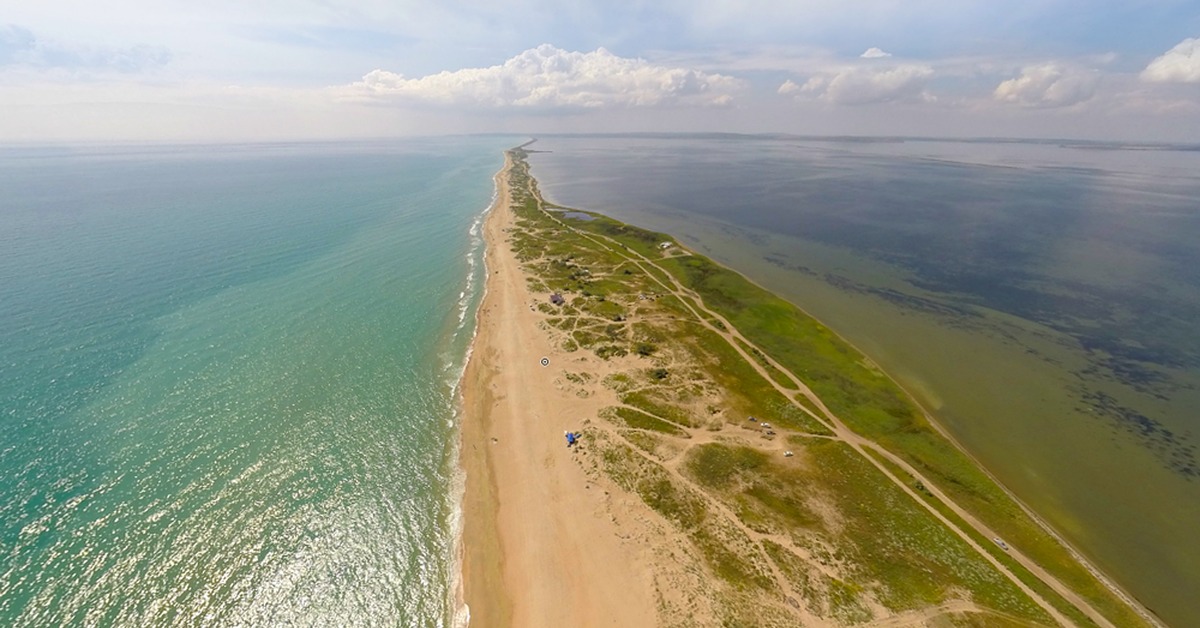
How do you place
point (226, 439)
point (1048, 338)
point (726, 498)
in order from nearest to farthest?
1. point (726, 498)
2. point (226, 439)
3. point (1048, 338)

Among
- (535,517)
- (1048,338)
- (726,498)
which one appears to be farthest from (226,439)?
(1048,338)

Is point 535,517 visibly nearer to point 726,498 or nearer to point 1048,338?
point 726,498

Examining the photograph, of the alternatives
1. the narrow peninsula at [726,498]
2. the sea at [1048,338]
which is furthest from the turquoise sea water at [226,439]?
the sea at [1048,338]

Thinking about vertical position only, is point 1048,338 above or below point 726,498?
above

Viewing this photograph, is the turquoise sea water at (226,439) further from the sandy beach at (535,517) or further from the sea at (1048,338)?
the sea at (1048,338)

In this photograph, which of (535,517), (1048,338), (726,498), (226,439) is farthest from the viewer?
(1048,338)

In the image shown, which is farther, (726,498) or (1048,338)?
(1048,338)

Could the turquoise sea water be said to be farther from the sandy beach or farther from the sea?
the sea
